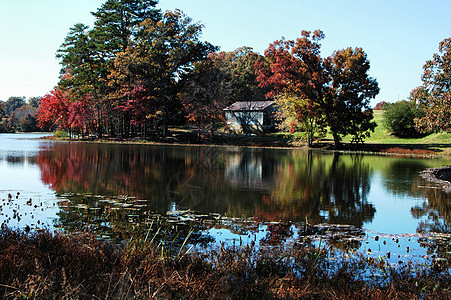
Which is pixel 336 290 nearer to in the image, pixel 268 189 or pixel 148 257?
pixel 148 257

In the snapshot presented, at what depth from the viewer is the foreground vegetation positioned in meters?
5.00

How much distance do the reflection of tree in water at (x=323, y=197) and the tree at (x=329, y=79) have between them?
2577 centimetres

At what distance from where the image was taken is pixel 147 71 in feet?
179

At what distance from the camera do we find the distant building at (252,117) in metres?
67.8

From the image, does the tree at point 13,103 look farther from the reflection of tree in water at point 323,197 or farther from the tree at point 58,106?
the reflection of tree in water at point 323,197

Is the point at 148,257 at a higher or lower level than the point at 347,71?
lower

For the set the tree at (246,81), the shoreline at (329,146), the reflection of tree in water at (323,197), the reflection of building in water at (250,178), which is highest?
the tree at (246,81)

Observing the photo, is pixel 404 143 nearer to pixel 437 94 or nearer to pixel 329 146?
pixel 329 146

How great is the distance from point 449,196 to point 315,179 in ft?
20.4

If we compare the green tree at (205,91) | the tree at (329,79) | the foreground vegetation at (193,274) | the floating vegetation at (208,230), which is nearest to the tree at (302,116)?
the tree at (329,79)

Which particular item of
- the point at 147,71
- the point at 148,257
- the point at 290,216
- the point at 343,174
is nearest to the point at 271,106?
the point at 147,71

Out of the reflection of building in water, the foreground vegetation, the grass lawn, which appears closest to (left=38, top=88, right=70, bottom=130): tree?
the grass lawn

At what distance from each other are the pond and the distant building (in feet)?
154

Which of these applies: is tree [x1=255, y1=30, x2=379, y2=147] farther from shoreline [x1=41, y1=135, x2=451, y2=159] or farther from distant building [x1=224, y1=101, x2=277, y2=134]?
distant building [x1=224, y1=101, x2=277, y2=134]
